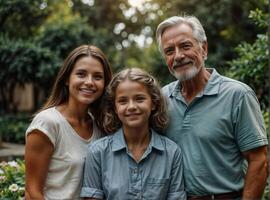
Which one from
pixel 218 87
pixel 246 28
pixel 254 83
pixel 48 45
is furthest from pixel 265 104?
pixel 246 28

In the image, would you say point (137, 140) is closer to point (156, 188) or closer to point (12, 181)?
Answer: point (156, 188)

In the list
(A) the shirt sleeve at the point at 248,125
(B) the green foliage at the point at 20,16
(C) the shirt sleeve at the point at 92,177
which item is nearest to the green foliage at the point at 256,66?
(A) the shirt sleeve at the point at 248,125

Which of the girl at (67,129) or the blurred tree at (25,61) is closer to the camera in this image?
the girl at (67,129)

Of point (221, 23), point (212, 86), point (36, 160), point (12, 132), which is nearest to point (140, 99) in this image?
point (212, 86)

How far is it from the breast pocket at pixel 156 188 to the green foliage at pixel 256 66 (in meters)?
3.45

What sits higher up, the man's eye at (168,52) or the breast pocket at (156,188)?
the man's eye at (168,52)

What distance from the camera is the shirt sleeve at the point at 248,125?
8.32 feet

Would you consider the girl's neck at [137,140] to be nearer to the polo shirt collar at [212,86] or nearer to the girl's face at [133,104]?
the girl's face at [133,104]

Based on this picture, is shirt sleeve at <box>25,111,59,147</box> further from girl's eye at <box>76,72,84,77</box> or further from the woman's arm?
girl's eye at <box>76,72,84,77</box>

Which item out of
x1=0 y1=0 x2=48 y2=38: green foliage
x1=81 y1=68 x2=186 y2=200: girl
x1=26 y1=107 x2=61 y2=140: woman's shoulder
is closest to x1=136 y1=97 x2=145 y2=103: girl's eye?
x1=81 y1=68 x2=186 y2=200: girl

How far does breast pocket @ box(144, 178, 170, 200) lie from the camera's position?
2537 millimetres

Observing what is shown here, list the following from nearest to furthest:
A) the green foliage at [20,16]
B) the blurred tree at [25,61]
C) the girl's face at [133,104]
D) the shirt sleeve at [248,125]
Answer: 1. the shirt sleeve at [248,125]
2. the girl's face at [133,104]
3. the green foliage at [20,16]
4. the blurred tree at [25,61]

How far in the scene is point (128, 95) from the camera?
2686 millimetres

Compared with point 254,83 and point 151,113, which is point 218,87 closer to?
point 151,113
